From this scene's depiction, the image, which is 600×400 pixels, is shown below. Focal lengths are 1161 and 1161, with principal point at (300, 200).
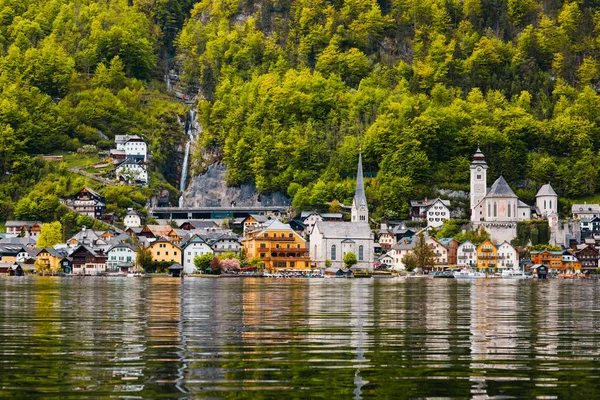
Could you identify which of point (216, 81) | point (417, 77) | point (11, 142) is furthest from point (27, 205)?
point (417, 77)

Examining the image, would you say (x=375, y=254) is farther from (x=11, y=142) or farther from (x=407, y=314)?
(x=407, y=314)

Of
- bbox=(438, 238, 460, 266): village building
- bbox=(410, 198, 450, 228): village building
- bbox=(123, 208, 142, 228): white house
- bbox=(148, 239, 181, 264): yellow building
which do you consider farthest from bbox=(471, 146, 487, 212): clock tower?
bbox=(123, 208, 142, 228): white house

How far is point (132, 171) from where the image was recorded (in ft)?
480

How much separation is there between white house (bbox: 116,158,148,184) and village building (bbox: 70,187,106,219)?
8438 mm

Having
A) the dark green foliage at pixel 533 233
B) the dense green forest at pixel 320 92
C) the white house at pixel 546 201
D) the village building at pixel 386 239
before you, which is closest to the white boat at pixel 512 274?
the dark green foliage at pixel 533 233

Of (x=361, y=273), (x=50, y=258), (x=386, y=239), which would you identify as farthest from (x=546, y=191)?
(x=50, y=258)

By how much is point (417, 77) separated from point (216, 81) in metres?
31.0

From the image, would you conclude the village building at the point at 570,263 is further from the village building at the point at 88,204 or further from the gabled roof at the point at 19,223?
the gabled roof at the point at 19,223

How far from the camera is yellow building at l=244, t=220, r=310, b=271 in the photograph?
12169cm

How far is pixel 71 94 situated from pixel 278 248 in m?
57.9

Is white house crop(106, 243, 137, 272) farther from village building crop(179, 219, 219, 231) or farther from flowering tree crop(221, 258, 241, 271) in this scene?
village building crop(179, 219, 219, 231)

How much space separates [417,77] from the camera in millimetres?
164125

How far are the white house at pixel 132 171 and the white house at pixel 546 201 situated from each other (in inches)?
1959

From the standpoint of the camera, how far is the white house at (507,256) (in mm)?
123925
